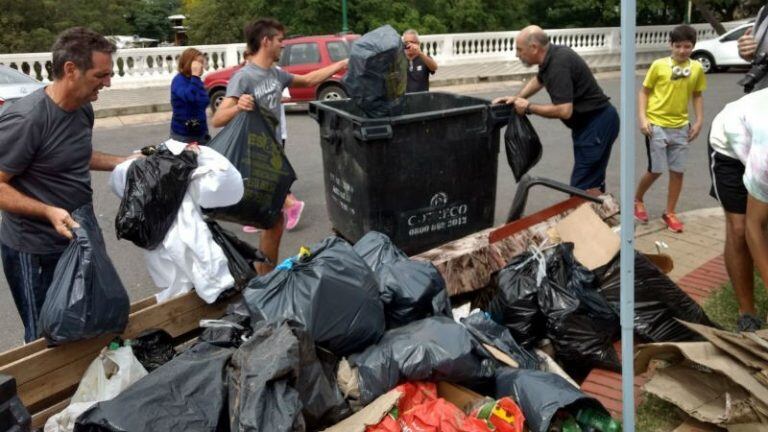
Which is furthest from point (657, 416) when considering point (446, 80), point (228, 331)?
point (446, 80)

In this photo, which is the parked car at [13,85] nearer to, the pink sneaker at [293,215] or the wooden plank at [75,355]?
the pink sneaker at [293,215]

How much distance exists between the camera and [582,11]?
29.0 meters

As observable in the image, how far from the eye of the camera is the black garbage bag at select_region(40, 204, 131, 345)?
2.78 metres

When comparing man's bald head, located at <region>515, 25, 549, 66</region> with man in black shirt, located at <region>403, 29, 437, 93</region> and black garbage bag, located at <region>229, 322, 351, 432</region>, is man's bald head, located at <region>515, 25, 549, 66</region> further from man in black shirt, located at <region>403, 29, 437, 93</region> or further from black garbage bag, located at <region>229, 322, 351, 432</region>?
black garbage bag, located at <region>229, 322, 351, 432</region>

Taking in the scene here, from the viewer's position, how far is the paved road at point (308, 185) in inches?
222

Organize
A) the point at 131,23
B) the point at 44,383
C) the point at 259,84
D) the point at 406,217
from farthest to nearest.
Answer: the point at 131,23
the point at 259,84
the point at 406,217
the point at 44,383

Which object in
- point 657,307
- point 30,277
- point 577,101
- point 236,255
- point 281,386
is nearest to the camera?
point 281,386

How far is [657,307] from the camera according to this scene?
149 inches

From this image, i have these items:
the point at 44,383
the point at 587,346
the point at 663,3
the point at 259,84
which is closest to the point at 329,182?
the point at 259,84

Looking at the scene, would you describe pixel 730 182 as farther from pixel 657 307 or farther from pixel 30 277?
pixel 30 277

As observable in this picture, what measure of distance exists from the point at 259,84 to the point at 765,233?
3325mm

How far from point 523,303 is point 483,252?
59 centimetres

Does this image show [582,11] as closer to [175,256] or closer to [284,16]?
[284,16]

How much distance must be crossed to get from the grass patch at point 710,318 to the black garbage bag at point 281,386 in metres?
1.38
